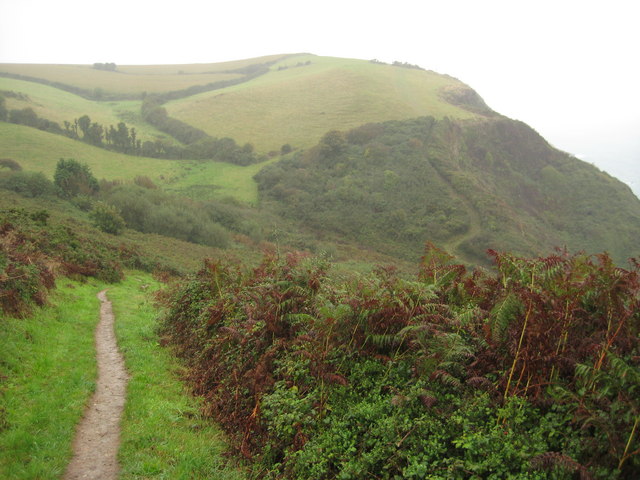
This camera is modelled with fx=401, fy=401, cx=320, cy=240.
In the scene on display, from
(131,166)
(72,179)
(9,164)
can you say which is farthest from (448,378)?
(131,166)

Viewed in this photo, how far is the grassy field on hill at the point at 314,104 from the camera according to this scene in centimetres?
9150

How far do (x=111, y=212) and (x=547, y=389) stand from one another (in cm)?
4079

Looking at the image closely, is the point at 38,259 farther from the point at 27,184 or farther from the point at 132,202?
the point at 27,184

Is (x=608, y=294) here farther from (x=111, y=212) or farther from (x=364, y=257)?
(x=364, y=257)

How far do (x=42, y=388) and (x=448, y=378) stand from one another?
6.90 meters

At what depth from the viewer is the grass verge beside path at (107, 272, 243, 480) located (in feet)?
17.5

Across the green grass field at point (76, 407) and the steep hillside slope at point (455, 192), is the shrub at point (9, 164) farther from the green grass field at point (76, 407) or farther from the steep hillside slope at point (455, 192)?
the green grass field at point (76, 407)

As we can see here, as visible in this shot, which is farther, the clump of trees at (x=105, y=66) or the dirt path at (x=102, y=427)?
the clump of trees at (x=105, y=66)

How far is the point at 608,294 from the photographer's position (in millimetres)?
4691

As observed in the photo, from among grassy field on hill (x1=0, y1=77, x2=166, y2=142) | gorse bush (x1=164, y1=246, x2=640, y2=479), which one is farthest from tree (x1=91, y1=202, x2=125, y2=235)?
grassy field on hill (x1=0, y1=77, x2=166, y2=142)

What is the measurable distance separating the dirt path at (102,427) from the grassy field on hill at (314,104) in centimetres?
8189

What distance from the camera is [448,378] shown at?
194 inches

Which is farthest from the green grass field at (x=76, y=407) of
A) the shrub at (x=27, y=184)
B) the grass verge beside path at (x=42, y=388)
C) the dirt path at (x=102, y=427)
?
the shrub at (x=27, y=184)

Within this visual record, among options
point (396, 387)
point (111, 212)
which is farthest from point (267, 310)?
point (111, 212)
